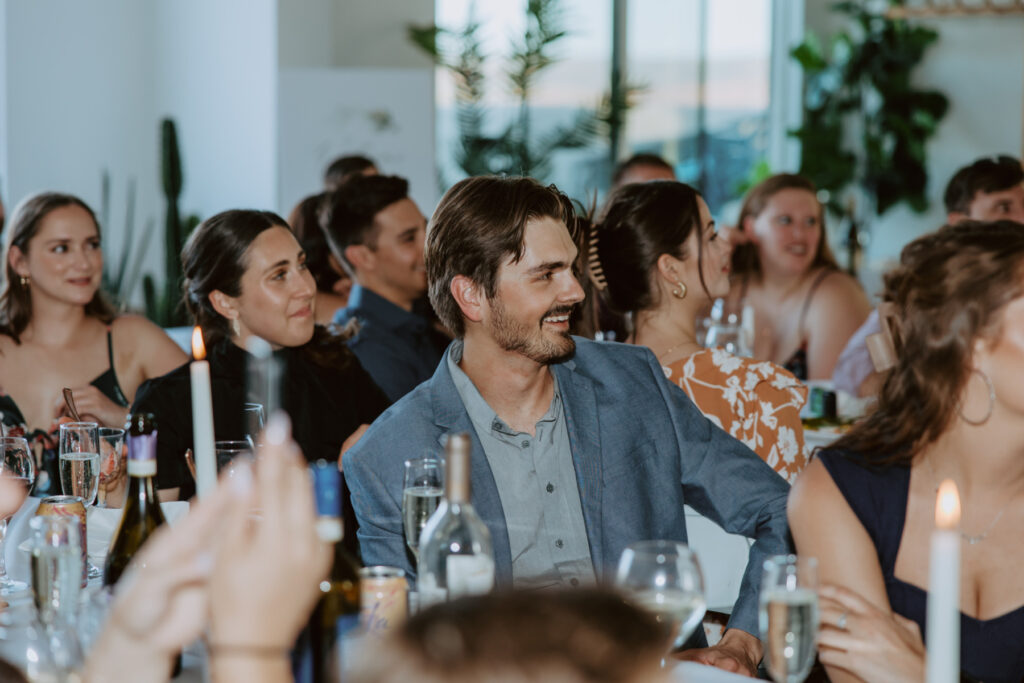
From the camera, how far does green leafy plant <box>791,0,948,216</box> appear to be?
8828 mm

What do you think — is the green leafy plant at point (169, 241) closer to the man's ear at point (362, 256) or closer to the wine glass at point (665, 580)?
the man's ear at point (362, 256)

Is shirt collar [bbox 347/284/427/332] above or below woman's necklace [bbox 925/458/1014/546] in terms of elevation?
above

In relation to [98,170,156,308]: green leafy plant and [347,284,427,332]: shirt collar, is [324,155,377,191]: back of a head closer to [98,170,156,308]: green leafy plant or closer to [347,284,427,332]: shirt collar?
[347,284,427,332]: shirt collar

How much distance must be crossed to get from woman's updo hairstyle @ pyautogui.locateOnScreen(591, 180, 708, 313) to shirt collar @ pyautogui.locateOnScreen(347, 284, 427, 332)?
1119mm

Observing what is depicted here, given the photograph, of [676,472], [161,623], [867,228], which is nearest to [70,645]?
[161,623]

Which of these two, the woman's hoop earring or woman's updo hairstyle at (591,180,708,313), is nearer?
the woman's hoop earring

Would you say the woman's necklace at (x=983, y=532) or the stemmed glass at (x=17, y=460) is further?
the stemmed glass at (x=17, y=460)

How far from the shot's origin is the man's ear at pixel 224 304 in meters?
3.10

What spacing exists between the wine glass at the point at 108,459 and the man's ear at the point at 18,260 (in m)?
1.76

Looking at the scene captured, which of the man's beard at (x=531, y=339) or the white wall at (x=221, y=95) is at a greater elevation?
the white wall at (x=221, y=95)

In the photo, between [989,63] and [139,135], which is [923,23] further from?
[139,135]

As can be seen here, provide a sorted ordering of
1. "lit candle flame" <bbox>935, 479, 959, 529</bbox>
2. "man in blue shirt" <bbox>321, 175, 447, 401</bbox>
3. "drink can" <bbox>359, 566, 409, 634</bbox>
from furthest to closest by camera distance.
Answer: "man in blue shirt" <bbox>321, 175, 447, 401</bbox> → "drink can" <bbox>359, 566, 409, 634</bbox> → "lit candle flame" <bbox>935, 479, 959, 529</bbox>

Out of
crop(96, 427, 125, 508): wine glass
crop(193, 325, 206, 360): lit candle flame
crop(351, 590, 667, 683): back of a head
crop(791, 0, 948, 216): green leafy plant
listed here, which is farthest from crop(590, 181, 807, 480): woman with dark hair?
crop(791, 0, 948, 216): green leafy plant

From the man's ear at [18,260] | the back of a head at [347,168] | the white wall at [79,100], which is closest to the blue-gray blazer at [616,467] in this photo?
the man's ear at [18,260]
